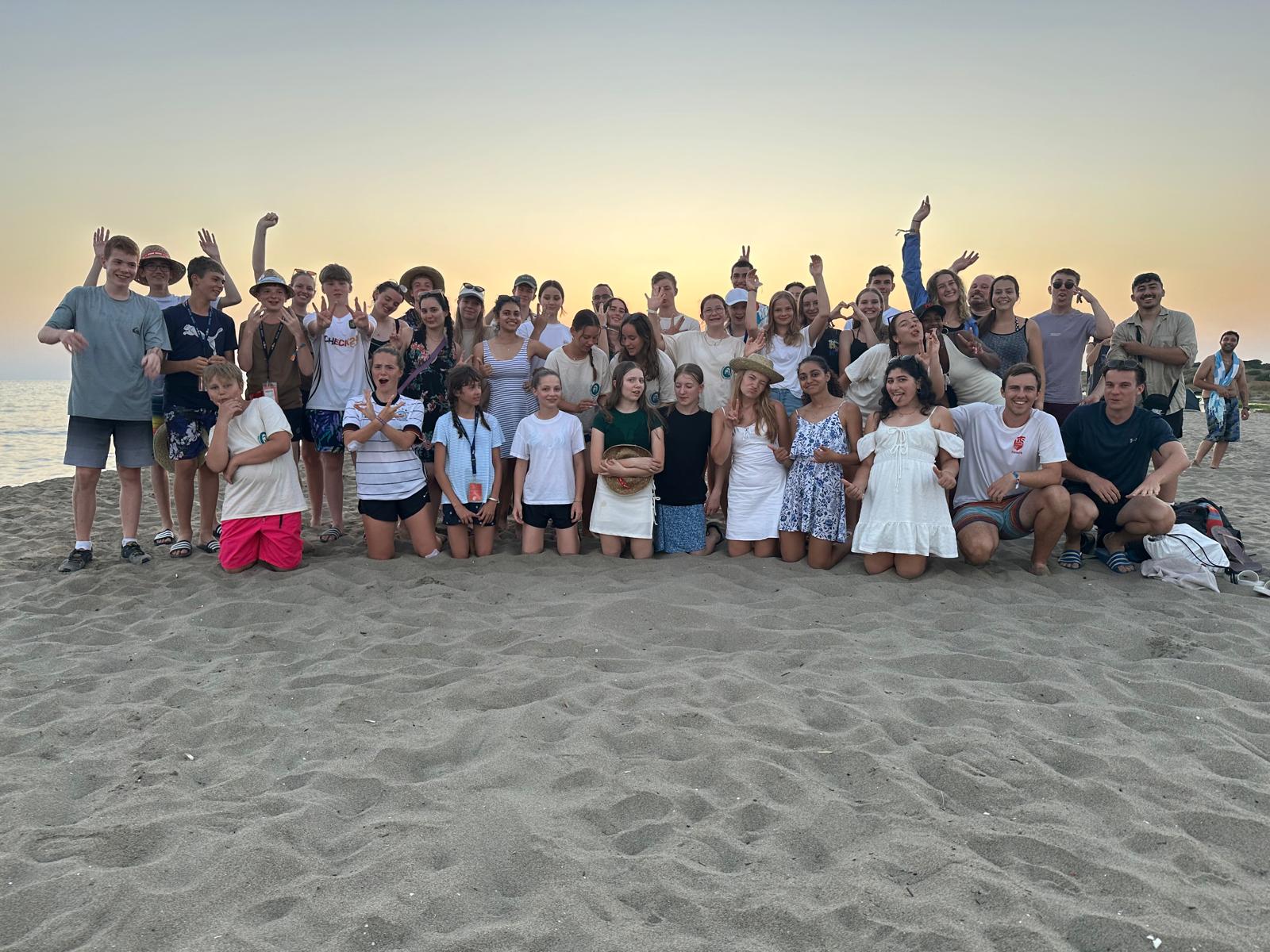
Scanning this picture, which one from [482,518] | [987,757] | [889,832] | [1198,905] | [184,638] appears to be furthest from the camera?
[482,518]

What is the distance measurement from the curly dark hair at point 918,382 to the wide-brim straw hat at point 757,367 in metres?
0.73

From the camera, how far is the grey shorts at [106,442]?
17.2 ft

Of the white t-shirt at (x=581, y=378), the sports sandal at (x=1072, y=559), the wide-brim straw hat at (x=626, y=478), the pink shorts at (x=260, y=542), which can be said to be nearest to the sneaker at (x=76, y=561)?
the pink shorts at (x=260, y=542)

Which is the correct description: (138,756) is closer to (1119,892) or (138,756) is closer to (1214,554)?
(1119,892)

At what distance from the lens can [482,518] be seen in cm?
558

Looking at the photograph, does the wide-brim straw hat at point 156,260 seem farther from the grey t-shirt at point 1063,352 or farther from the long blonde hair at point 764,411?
the grey t-shirt at point 1063,352

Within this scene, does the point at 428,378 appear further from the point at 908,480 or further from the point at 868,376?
the point at 908,480

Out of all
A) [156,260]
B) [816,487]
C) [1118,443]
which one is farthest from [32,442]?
[1118,443]

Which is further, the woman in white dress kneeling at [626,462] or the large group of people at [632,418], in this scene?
the woman in white dress kneeling at [626,462]

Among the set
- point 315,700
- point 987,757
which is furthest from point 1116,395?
point 315,700

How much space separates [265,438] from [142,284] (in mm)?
1564

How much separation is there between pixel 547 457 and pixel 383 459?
1.09 metres

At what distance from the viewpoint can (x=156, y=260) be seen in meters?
5.62

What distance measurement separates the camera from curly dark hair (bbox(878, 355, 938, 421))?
5035mm
